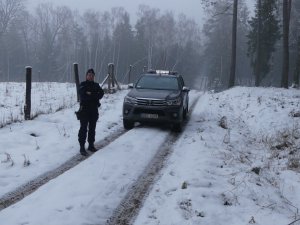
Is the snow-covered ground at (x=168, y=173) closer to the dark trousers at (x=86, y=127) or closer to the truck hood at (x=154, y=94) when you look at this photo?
the dark trousers at (x=86, y=127)

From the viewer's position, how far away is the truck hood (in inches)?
507

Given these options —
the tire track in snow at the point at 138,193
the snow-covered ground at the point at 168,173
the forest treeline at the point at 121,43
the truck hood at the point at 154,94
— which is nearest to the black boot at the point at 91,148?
the snow-covered ground at the point at 168,173

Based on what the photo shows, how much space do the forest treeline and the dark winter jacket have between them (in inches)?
2181

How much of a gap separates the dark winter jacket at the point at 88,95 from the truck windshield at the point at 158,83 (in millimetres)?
4602

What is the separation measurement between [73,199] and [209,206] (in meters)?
2.12

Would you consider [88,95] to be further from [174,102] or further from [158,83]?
[158,83]

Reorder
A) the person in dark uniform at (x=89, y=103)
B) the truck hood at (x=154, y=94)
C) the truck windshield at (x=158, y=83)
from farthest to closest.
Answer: the truck windshield at (x=158, y=83) < the truck hood at (x=154, y=94) < the person in dark uniform at (x=89, y=103)

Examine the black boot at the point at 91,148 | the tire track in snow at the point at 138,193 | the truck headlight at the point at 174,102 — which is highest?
the truck headlight at the point at 174,102

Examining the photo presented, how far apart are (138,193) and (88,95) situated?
3.41 m

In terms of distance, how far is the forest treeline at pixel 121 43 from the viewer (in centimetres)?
6850

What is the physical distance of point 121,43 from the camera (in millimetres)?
76438

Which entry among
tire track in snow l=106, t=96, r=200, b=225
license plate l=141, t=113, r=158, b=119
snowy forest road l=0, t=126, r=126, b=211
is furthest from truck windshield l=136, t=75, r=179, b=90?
snowy forest road l=0, t=126, r=126, b=211

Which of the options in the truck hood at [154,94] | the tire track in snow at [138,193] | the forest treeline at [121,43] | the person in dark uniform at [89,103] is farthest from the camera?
the forest treeline at [121,43]

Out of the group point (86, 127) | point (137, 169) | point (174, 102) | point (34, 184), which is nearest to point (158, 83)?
point (174, 102)
